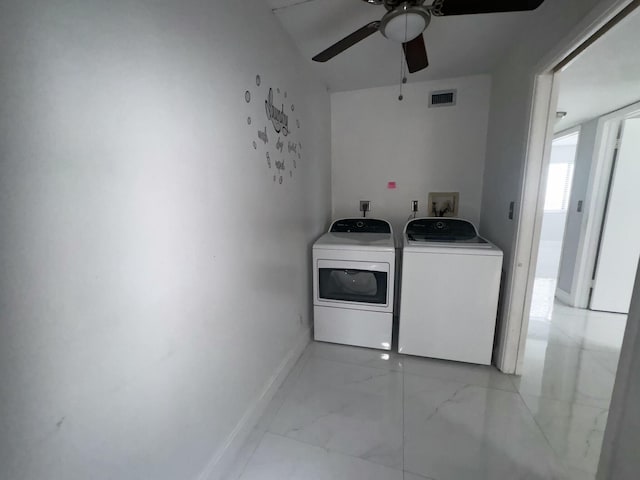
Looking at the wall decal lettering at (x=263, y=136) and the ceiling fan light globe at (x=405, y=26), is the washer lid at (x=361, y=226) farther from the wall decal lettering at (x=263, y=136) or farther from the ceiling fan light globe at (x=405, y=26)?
the ceiling fan light globe at (x=405, y=26)

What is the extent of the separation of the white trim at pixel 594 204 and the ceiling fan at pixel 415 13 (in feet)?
7.80

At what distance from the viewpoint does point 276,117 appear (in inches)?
62.2

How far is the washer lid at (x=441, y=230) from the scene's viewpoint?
2.13 m

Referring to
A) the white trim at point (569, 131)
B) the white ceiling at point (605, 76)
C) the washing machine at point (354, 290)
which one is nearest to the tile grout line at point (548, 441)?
the washing machine at point (354, 290)

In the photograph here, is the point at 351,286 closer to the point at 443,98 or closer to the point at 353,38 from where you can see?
the point at 353,38

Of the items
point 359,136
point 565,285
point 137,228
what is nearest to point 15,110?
point 137,228

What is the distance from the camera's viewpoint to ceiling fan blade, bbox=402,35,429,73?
1479mm

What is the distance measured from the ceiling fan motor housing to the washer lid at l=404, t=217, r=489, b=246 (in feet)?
4.32

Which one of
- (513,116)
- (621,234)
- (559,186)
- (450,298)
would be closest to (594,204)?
(621,234)

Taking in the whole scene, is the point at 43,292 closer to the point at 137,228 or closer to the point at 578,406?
the point at 137,228

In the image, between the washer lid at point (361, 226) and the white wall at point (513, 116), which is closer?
the white wall at point (513, 116)

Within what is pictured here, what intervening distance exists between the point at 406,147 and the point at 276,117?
149 cm

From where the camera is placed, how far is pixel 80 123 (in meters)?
0.64

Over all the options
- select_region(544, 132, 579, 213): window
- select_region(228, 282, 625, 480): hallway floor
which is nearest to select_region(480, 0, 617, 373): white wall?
select_region(228, 282, 625, 480): hallway floor
